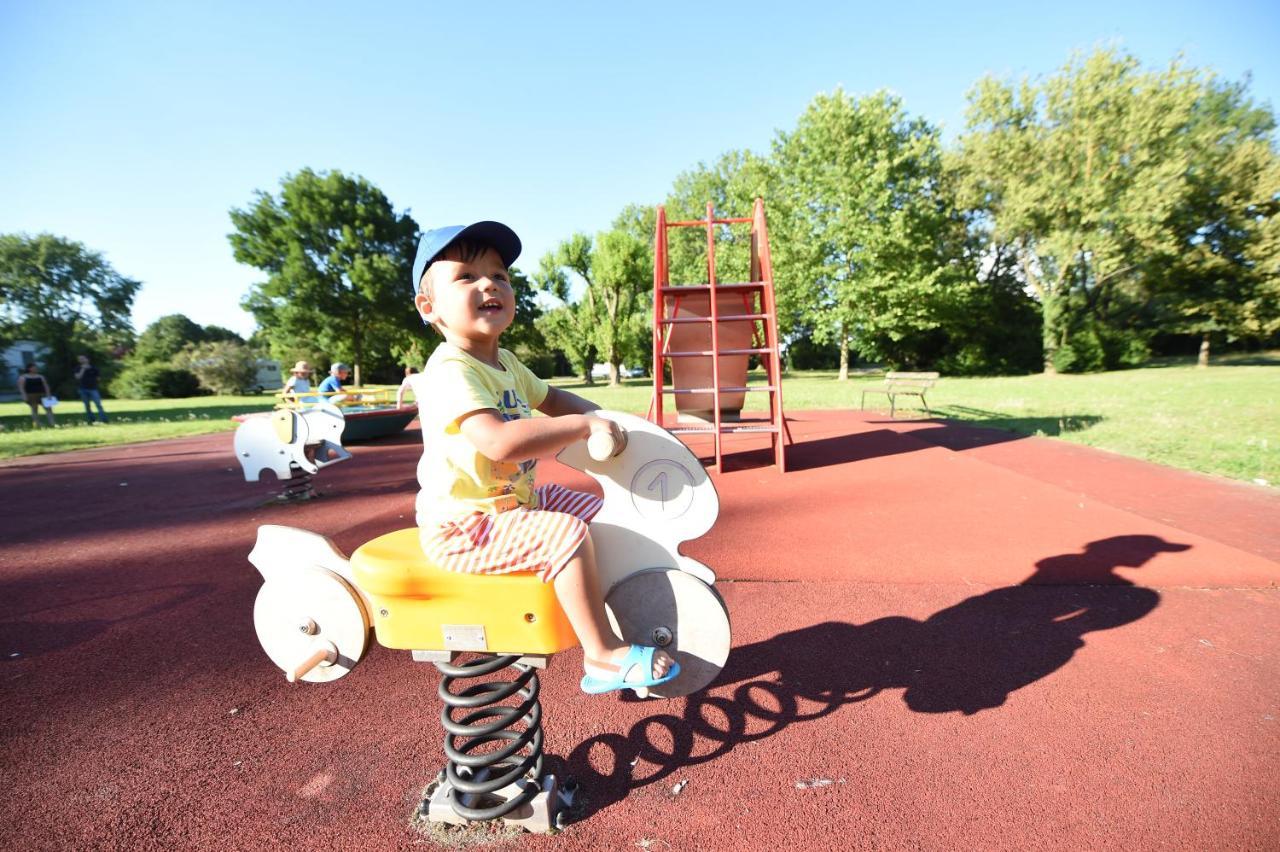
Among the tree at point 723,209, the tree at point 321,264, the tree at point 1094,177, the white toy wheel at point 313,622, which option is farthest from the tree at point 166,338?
the tree at point 1094,177

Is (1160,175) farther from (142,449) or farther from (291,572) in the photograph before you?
(142,449)

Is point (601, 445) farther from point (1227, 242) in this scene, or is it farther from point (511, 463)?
point (1227, 242)

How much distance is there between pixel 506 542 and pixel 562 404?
1.89 feet

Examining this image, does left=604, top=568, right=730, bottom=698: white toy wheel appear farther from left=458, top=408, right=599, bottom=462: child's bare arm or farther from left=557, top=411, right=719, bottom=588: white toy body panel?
left=458, top=408, right=599, bottom=462: child's bare arm

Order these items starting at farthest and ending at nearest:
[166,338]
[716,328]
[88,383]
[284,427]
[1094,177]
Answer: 1. [166,338]
2. [1094,177]
3. [88,383]
4. [716,328]
5. [284,427]

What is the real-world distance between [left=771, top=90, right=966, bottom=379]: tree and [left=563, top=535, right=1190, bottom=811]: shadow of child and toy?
2426cm

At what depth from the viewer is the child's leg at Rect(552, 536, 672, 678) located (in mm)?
1334

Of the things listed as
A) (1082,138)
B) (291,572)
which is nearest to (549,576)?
(291,572)

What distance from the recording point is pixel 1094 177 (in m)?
23.7

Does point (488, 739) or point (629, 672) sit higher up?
point (629, 672)

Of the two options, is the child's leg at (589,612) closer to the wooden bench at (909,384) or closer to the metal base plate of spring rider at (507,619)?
the metal base plate of spring rider at (507,619)

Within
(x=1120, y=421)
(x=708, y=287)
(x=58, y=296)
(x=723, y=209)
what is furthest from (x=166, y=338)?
(x=1120, y=421)

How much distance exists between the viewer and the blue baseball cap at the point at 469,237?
1.34m

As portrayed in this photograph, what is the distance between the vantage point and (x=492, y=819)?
5.34 feet
